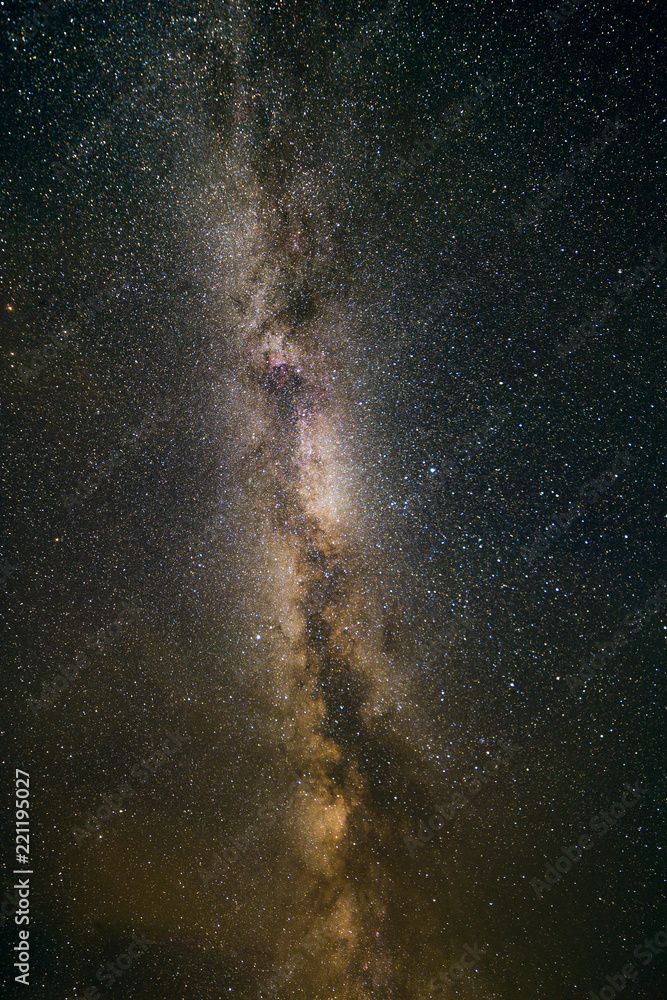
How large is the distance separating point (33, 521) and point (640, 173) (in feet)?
9.41

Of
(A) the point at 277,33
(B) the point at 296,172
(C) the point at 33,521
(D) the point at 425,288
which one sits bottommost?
(C) the point at 33,521

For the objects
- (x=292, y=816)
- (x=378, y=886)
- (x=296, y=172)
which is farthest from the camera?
(x=292, y=816)

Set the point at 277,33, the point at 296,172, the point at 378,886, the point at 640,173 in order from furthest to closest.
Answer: the point at 378,886 < the point at 296,172 < the point at 277,33 < the point at 640,173

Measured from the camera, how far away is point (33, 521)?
1.79 m

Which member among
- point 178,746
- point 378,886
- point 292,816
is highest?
point 178,746

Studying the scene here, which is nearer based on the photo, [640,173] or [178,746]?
[640,173]

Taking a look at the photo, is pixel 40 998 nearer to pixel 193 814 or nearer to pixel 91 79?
pixel 193 814

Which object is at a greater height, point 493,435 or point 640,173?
point 640,173

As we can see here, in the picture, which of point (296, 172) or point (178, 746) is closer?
point (296, 172)

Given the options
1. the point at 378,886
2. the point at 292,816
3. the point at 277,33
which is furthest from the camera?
the point at 292,816

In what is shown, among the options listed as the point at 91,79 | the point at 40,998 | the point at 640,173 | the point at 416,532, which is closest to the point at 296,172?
the point at 91,79

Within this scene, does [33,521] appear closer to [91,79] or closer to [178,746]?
[178,746]

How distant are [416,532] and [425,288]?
1.00m

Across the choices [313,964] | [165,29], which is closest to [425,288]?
[165,29]
